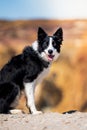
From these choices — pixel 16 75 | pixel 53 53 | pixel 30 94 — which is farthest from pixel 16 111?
pixel 53 53

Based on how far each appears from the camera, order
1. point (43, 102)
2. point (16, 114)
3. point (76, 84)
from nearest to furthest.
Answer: point (16, 114) < point (43, 102) < point (76, 84)

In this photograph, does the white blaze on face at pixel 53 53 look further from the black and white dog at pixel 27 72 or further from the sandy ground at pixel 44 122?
the sandy ground at pixel 44 122

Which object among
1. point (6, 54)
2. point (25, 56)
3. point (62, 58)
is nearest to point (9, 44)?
point (6, 54)

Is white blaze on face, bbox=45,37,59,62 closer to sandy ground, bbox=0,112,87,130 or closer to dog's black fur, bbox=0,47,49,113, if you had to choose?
dog's black fur, bbox=0,47,49,113

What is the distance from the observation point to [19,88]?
35.7ft

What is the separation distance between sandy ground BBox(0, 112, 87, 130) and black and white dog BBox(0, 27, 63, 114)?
0.66 metres

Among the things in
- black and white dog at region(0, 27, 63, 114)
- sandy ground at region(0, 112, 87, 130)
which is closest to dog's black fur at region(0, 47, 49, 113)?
black and white dog at region(0, 27, 63, 114)

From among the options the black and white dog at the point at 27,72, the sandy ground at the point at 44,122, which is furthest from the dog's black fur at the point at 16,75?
the sandy ground at the point at 44,122

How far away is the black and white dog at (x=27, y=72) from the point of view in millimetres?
10812

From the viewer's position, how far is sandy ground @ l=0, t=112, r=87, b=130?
9180 millimetres

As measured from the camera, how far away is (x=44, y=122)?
9516 mm

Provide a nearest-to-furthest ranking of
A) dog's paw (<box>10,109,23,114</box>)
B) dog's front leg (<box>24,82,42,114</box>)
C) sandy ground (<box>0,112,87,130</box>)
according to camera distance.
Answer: sandy ground (<box>0,112,87,130</box>) < dog's paw (<box>10,109,23,114</box>) < dog's front leg (<box>24,82,42,114</box>)

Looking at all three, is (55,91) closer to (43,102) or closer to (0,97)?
(43,102)

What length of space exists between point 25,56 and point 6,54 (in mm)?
10264
